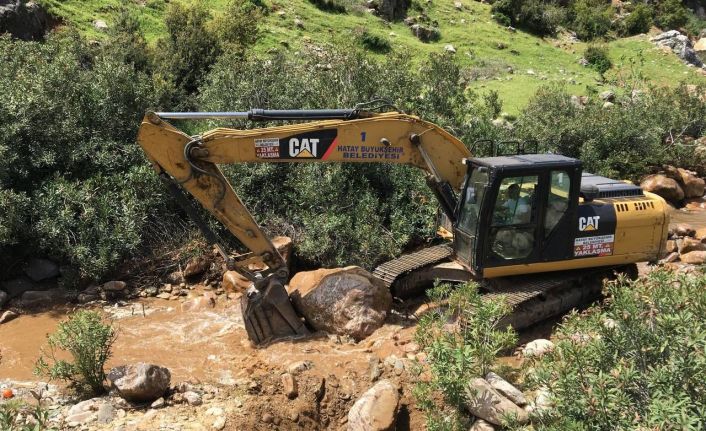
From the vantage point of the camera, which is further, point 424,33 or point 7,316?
point 424,33

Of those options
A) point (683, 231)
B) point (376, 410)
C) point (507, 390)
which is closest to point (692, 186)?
point (683, 231)

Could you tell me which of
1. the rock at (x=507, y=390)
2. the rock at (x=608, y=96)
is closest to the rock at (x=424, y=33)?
the rock at (x=608, y=96)

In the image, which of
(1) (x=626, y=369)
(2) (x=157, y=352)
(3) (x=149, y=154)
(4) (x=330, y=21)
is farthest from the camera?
(4) (x=330, y=21)

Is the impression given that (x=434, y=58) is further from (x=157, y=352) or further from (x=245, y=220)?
(x=157, y=352)

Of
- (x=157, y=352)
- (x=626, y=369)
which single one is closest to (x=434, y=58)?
(x=157, y=352)

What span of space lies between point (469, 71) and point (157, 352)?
51.0ft

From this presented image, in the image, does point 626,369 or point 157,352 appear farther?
point 157,352

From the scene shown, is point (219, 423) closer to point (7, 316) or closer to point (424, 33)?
point (7, 316)

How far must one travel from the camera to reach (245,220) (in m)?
6.62

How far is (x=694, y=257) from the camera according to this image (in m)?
9.00

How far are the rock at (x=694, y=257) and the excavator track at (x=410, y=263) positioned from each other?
13.9 feet

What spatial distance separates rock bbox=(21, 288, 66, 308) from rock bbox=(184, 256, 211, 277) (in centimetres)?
179

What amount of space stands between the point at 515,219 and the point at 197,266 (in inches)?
193

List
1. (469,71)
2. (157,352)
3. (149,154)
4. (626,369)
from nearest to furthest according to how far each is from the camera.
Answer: (626,369) → (149,154) → (157,352) → (469,71)
